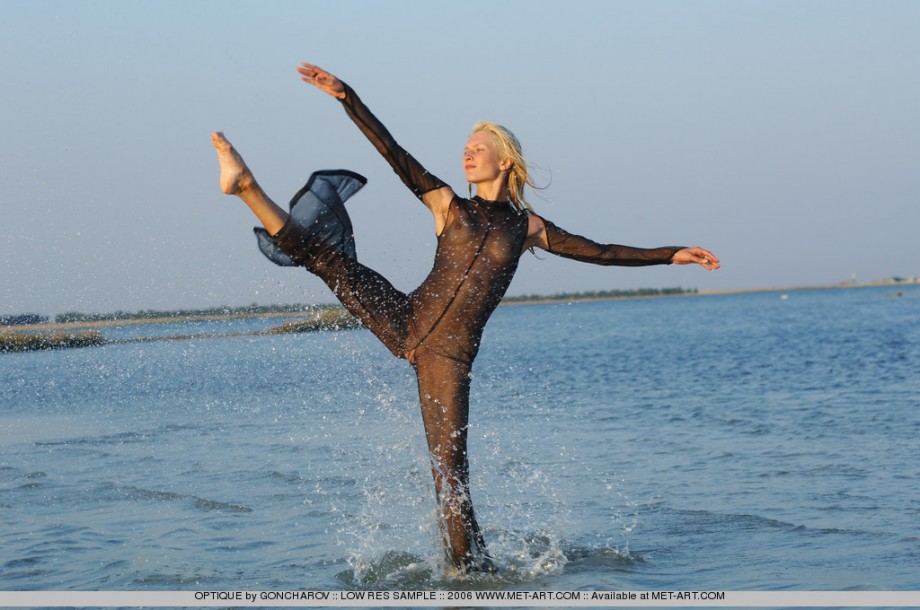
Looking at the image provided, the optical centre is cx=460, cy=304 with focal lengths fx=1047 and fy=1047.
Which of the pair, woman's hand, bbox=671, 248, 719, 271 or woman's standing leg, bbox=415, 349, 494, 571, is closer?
woman's standing leg, bbox=415, 349, 494, 571

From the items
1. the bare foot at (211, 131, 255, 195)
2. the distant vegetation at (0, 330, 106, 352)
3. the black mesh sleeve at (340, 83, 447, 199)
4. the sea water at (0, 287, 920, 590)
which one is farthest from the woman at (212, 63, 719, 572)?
the distant vegetation at (0, 330, 106, 352)

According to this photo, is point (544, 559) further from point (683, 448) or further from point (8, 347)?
point (8, 347)

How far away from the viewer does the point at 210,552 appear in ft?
25.0

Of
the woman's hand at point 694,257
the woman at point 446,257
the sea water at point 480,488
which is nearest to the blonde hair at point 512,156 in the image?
the woman at point 446,257

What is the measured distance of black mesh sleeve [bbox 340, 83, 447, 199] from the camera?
5.59m

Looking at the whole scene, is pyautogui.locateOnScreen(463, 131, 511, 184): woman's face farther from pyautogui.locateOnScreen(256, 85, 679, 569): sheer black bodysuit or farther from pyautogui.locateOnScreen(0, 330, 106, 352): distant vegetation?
Answer: pyautogui.locateOnScreen(0, 330, 106, 352): distant vegetation

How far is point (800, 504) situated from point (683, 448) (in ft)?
12.5

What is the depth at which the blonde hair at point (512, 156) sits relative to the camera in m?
6.22

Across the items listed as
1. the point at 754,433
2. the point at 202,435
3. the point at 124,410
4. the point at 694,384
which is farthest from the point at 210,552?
the point at 694,384

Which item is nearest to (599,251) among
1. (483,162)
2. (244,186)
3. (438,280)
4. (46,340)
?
(483,162)

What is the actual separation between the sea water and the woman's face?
2.39 m

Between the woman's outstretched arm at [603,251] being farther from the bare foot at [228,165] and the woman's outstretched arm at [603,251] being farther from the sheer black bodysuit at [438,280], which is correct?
the bare foot at [228,165]

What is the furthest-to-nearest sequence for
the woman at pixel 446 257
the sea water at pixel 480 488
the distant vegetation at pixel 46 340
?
the distant vegetation at pixel 46 340, the sea water at pixel 480 488, the woman at pixel 446 257

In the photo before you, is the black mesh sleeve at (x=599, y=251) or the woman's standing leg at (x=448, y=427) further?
the black mesh sleeve at (x=599, y=251)
